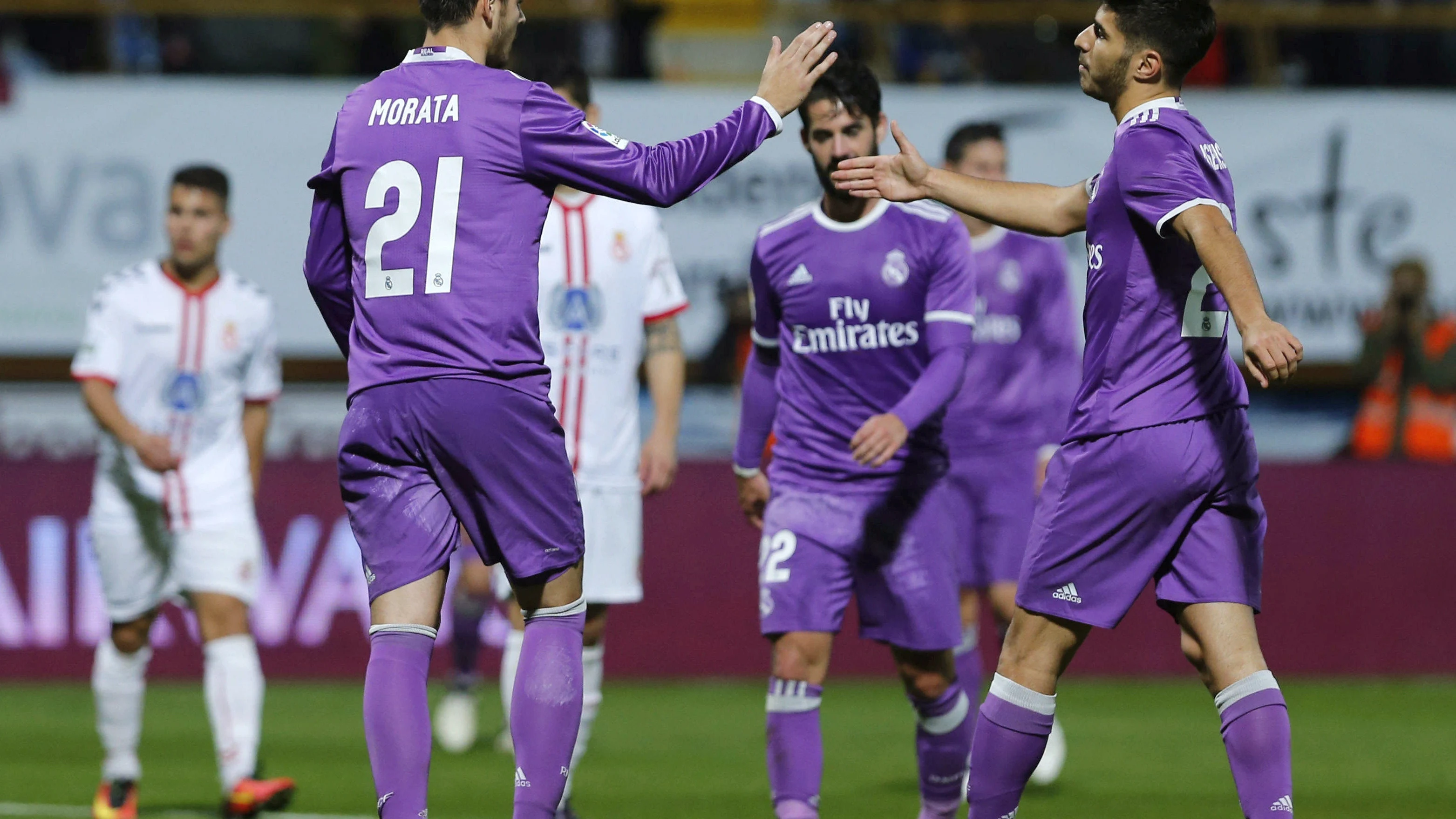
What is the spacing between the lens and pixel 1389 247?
1278 cm

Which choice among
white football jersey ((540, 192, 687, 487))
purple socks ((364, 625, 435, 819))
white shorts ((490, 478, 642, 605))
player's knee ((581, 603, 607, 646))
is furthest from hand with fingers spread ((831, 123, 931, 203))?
player's knee ((581, 603, 607, 646))

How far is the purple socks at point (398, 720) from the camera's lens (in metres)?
4.12

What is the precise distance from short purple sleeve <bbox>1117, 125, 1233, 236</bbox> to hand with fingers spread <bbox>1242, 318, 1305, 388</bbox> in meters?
0.42

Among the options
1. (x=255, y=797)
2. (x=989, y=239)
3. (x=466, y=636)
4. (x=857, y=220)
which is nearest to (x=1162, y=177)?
(x=857, y=220)

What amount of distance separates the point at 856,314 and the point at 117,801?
120 inches

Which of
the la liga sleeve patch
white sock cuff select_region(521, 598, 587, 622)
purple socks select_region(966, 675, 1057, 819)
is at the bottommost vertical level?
purple socks select_region(966, 675, 1057, 819)

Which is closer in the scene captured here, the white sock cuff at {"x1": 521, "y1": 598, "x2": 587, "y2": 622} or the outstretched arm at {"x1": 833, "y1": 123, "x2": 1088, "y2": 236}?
the white sock cuff at {"x1": 521, "y1": 598, "x2": 587, "y2": 622}

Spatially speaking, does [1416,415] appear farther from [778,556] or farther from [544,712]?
[544,712]

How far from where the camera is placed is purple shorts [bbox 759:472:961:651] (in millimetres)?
5508

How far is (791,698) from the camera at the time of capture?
5410mm

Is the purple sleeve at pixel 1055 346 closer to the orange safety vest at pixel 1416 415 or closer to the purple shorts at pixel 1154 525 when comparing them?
the purple shorts at pixel 1154 525

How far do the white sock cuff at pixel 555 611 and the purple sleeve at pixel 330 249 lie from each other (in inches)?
29.3

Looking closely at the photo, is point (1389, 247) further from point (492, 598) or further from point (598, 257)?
point (598, 257)

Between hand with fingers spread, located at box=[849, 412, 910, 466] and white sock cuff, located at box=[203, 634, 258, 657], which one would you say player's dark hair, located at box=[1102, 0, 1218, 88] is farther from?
white sock cuff, located at box=[203, 634, 258, 657]
